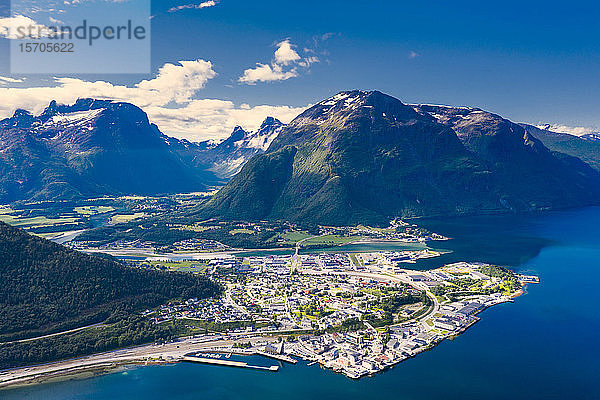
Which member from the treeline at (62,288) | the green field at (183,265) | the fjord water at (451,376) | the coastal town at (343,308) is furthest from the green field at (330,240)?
the fjord water at (451,376)

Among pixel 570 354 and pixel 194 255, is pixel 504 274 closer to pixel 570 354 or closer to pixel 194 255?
pixel 570 354

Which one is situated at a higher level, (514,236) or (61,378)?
(514,236)

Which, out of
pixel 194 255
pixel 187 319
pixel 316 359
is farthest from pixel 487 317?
pixel 194 255

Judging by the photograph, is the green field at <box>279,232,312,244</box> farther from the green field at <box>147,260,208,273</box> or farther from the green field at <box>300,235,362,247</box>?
the green field at <box>147,260,208,273</box>

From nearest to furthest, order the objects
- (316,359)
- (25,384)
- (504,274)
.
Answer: (25,384)
(316,359)
(504,274)

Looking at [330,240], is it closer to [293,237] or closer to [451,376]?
[293,237]

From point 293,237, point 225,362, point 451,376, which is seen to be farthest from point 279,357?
point 293,237

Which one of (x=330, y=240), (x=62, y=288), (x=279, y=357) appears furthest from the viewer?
(x=330, y=240)

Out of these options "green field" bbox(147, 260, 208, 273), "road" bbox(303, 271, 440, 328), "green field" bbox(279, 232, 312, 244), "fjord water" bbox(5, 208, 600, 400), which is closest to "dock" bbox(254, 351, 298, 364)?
"fjord water" bbox(5, 208, 600, 400)
